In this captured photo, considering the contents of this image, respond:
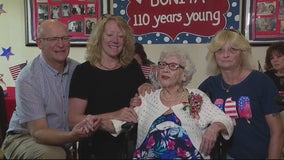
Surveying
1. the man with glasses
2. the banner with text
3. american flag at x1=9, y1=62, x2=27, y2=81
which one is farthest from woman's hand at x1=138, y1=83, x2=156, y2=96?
american flag at x1=9, y1=62, x2=27, y2=81

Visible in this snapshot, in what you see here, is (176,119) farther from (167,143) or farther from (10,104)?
(10,104)

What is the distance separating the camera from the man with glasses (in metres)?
1.88

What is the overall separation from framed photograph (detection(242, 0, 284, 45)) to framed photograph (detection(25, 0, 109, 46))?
140 centimetres

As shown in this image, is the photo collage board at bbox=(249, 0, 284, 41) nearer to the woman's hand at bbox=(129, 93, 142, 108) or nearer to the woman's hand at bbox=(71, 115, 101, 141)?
the woman's hand at bbox=(129, 93, 142, 108)

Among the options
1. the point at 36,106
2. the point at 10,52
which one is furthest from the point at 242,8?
the point at 10,52

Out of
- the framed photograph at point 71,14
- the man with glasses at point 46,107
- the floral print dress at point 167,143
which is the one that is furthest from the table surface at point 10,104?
the floral print dress at point 167,143

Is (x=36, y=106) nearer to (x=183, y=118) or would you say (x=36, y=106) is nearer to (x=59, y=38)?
A: (x=59, y=38)

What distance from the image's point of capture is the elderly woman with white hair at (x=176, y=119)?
6.12 feet

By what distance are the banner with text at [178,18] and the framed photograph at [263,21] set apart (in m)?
0.10

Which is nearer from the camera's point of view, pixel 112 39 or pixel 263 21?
pixel 112 39

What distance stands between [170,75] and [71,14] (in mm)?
1955

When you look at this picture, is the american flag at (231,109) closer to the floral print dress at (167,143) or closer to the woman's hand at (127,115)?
the floral print dress at (167,143)

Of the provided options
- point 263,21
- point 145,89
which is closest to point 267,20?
point 263,21

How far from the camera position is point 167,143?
6.20ft
